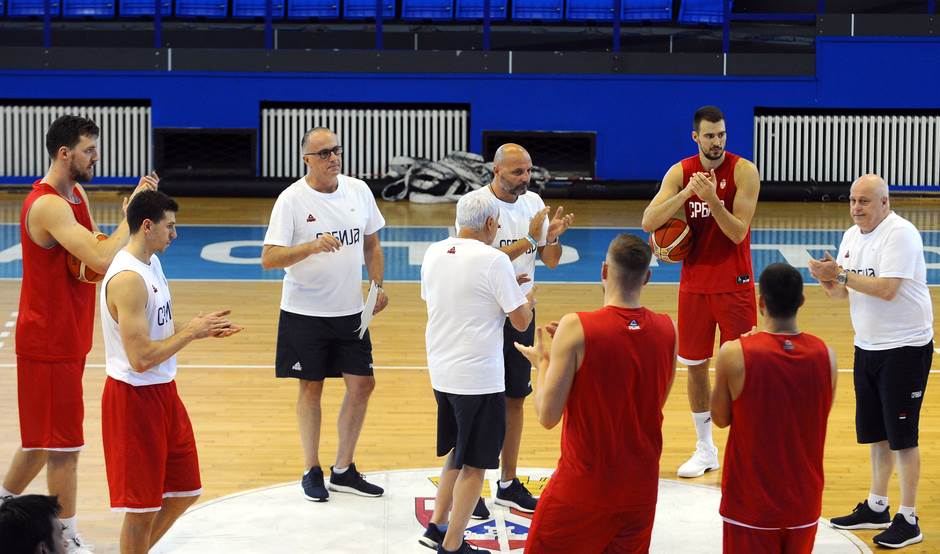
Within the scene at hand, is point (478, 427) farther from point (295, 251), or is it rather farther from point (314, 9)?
point (314, 9)

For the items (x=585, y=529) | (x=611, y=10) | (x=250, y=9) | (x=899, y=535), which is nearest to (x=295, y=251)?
(x=585, y=529)

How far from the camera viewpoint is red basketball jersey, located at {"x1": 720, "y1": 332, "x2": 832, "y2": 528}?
4312 millimetres

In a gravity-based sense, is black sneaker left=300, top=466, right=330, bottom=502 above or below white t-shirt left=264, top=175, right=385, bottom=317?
below

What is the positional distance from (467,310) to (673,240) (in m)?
1.88

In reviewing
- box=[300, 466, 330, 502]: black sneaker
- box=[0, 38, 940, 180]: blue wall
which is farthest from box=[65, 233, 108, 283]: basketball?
box=[0, 38, 940, 180]: blue wall

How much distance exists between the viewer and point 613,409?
14.5ft

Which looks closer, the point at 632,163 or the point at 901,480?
the point at 901,480

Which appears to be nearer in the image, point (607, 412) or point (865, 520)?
point (607, 412)

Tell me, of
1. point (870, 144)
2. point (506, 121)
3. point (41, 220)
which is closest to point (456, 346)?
point (41, 220)

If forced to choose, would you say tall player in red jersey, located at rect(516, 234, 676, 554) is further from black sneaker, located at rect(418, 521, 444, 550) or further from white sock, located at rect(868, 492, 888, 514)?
white sock, located at rect(868, 492, 888, 514)

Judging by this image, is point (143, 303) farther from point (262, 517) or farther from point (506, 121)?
point (506, 121)

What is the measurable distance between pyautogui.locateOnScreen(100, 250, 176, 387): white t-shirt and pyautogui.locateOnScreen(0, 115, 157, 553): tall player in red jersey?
0.63 meters

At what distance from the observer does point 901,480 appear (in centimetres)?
598

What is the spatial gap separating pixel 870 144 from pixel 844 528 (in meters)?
13.4
